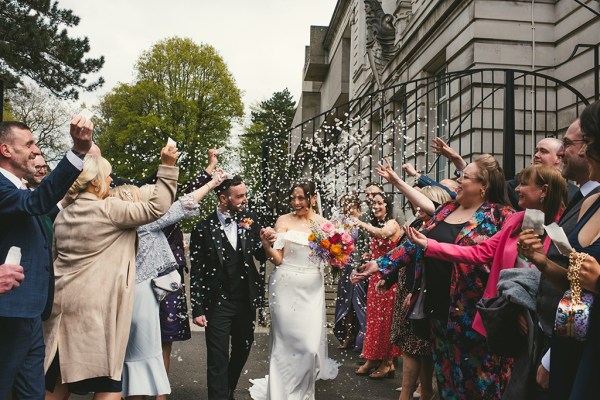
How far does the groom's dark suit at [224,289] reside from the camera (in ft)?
21.2

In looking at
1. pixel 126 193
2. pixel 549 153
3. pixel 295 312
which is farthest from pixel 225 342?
pixel 549 153

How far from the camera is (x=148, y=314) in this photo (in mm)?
5562

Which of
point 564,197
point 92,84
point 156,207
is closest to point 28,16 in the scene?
point 92,84

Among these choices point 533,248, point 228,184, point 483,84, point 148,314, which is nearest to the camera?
point 533,248

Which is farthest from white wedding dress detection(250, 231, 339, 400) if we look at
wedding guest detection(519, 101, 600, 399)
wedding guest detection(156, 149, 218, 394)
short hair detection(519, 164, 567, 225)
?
wedding guest detection(519, 101, 600, 399)

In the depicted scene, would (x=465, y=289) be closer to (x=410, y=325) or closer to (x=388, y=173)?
(x=388, y=173)

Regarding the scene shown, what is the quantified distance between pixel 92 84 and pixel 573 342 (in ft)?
71.6

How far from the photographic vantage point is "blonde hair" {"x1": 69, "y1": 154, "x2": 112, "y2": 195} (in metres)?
4.65

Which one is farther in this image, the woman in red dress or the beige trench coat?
the woman in red dress

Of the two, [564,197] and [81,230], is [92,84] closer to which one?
[81,230]

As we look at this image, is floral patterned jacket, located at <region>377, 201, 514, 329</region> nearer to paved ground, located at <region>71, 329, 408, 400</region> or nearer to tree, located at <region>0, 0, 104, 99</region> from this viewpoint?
paved ground, located at <region>71, 329, 408, 400</region>

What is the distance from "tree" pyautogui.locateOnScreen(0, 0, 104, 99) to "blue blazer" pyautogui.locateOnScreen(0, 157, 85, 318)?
17.9 metres

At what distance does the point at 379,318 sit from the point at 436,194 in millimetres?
2654

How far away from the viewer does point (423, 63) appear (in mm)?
16344
